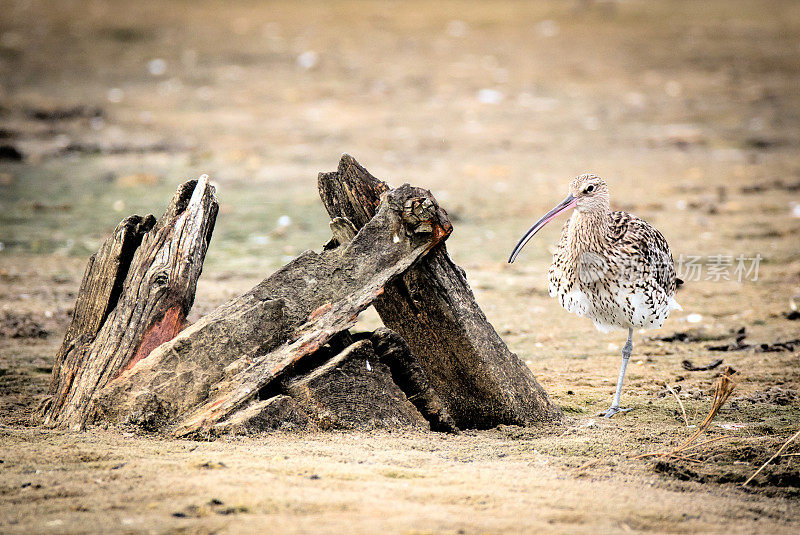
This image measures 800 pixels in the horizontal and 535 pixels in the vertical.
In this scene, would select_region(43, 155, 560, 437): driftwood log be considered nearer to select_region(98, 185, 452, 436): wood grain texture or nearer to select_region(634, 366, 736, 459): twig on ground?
select_region(98, 185, 452, 436): wood grain texture

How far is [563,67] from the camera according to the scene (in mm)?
17531

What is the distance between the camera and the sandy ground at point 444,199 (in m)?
3.63

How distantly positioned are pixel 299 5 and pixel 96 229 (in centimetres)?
1375

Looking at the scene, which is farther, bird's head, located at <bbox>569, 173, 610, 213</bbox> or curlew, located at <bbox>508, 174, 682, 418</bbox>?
bird's head, located at <bbox>569, 173, 610, 213</bbox>

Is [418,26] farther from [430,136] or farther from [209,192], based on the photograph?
[209,192]

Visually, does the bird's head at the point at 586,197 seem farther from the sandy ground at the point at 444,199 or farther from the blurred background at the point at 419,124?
the blurred background at the point at 419,124

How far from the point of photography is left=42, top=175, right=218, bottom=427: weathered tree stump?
14.5ft

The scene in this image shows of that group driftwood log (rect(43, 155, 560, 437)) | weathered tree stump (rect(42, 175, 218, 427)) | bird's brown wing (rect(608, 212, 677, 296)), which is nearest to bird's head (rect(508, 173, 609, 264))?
bird's brown wing (rect(608, 212, 677, 296))

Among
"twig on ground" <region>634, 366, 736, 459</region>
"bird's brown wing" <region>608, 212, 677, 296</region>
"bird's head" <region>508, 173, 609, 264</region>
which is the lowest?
"twig on ground" <region>634, 366, 736, 459</region>

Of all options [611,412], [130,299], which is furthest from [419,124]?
[130,299]

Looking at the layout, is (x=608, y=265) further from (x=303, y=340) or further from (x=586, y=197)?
(x=303, y=340)

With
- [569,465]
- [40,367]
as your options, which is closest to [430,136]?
[40,367]

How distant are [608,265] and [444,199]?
5632mm

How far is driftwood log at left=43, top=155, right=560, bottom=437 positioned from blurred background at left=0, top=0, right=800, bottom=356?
244 cm
